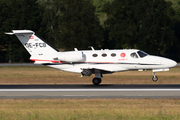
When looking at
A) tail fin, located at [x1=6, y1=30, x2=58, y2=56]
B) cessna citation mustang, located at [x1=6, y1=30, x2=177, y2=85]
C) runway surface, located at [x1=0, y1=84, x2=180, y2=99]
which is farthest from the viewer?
tail fin, located at [x1=6, y1=30, x2=58, y2=56]

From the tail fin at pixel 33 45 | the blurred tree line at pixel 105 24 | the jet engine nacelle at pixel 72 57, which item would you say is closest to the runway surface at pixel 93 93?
the jet engine nacelle at pixel 72 57

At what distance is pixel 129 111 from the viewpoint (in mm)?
12891

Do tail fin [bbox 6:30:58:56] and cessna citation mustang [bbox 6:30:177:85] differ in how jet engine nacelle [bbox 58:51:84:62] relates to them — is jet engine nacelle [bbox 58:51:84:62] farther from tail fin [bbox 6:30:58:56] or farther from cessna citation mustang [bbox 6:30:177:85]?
tail fin [bbox 6:30:58:56]

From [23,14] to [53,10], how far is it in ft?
34.9

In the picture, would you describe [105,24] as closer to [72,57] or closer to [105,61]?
[105,61]

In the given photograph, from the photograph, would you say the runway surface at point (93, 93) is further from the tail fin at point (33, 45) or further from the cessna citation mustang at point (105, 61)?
the tail fin at point (33, 45)

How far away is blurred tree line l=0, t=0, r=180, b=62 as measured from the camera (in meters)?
69.8

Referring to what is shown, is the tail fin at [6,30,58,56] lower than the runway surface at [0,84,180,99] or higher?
higher

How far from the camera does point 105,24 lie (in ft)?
254

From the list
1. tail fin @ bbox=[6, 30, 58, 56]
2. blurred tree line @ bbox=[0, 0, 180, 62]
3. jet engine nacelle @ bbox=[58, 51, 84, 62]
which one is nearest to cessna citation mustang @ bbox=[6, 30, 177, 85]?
jet engine nacelle @ bbox=[58, 51, 84, 62]

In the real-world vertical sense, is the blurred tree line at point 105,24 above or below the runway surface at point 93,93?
above

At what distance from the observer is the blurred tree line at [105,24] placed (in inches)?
2749

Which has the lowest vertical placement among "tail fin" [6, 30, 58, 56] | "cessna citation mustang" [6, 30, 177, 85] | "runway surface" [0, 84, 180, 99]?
"runway surface" [0, 84, 180, 99]

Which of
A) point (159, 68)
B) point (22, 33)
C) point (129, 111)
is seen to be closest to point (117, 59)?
point (159, 68)
